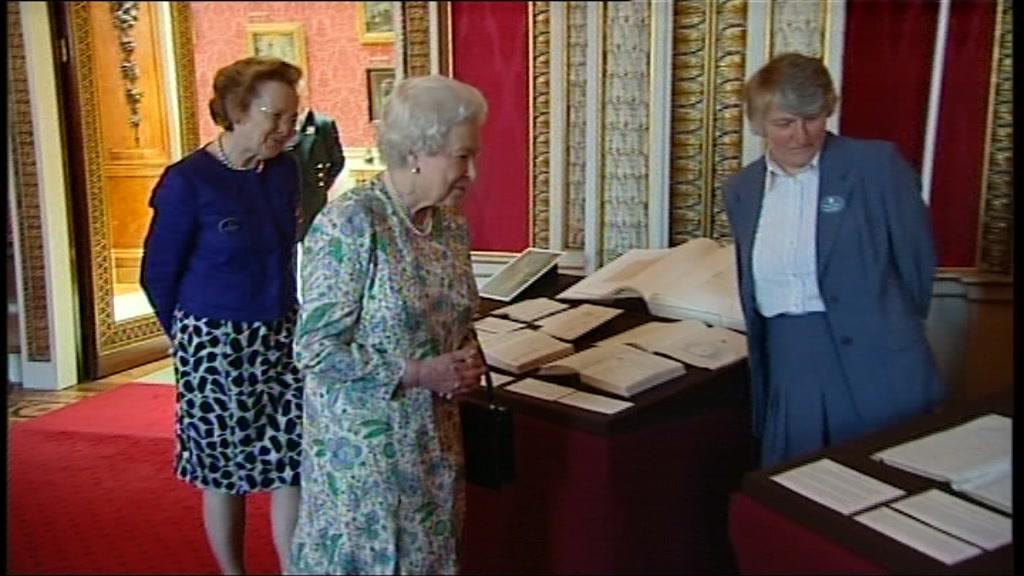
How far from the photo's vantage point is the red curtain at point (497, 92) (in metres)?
1.07

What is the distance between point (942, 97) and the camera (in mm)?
1212

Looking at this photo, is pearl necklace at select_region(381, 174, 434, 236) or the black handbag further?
the black handbag

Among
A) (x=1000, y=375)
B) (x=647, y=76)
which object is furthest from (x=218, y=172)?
(x=1000, y=375)

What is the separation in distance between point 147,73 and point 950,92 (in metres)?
0.97

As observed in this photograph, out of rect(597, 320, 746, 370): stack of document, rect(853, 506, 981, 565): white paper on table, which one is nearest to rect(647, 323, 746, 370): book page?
rect(597, 320, 746, 370): stack of document

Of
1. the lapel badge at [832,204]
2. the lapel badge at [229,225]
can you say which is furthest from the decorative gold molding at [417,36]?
the lapel badge at [832,204]

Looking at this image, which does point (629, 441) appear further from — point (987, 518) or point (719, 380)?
point (987, 518)

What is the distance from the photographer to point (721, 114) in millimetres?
1191

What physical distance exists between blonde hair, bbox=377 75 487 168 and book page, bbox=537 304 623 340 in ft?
1.23

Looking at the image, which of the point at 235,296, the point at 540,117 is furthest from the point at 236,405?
the point at 540,117

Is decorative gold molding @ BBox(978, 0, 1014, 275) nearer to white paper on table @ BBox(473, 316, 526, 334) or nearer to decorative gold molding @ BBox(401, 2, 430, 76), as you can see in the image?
white paper on table @ BBox(473, 316, 526, 334)

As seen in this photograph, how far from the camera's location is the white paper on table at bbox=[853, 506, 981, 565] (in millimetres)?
948

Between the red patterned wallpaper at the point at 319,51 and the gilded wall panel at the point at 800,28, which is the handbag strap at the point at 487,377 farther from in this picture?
the gilded wall panel at the point at 800,28

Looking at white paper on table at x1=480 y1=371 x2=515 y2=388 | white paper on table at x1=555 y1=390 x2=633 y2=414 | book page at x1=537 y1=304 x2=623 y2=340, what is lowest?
white paper on table at x1=555 y1=390 x2=633 y2=414
